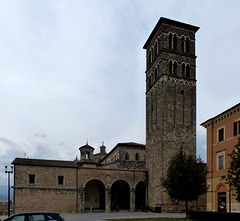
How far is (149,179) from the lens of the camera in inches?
1645

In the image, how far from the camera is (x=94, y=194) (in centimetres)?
4838

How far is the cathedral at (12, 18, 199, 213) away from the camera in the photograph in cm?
3666

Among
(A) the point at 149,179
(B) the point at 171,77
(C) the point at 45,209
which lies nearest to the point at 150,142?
(A) the point at 149,179

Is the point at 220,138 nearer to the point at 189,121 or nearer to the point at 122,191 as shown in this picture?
the point at 189,121

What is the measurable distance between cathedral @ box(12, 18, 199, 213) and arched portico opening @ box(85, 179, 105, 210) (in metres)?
6.26

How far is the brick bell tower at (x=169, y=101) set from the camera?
38625 mm

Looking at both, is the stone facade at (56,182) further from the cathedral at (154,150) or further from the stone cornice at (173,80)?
the stone cornice at (173,80)

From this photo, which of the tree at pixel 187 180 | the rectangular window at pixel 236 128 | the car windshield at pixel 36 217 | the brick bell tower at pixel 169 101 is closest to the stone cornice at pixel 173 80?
the brick bell tower at pixel 169 101

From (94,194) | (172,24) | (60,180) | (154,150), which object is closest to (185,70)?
(172,24)

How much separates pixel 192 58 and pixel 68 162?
24384 millimetres

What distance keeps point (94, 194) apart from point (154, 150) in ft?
49.1

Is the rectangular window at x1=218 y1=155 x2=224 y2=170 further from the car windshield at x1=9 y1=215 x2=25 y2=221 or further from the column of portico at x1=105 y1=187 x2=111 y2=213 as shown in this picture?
the car windshield at x1=9 y1=215 x2=25 y2=221

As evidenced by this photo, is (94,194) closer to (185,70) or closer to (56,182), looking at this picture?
(56,182)

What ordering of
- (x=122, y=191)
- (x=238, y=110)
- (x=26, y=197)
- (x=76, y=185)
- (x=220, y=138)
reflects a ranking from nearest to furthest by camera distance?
(x=238, y=110), (x=220, y=138), (x=26, y=197), (x=76, y=185), (x=122, y=191)
